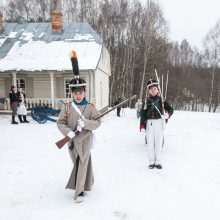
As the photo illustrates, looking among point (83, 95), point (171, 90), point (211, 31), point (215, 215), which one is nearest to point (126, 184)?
point (215, 215)

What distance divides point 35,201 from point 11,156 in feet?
8.45

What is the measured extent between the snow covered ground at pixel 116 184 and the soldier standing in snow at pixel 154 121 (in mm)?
320

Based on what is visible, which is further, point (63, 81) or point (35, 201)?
point (63, 81)

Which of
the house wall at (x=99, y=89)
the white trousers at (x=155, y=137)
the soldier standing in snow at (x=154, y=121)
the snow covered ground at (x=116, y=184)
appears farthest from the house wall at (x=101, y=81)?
the white trousers at (x=155, y=137)

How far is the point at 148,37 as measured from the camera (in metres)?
24.8

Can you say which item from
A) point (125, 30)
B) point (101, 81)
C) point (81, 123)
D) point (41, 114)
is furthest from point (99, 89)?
point (125, 30)

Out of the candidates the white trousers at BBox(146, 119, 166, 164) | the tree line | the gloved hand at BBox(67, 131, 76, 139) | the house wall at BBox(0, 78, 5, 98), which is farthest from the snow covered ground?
the tree line

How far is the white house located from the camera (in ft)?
43.7

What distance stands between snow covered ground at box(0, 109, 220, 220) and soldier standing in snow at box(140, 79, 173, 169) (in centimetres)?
32

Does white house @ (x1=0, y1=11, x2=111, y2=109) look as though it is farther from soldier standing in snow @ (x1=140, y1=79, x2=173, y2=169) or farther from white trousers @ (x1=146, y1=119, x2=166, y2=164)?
white trousers @ (x1=146, y1=119, x2=166, y2=164)

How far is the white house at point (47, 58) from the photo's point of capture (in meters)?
13.3

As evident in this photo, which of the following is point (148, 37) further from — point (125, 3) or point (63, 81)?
point (63, 81)

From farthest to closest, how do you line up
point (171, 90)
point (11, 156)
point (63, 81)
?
point (171, 90) < point (63, 81) < point (11, 156)

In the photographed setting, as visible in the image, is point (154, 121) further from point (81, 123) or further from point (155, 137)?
point (81, 123)
